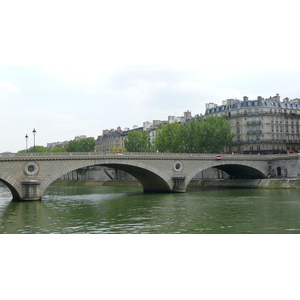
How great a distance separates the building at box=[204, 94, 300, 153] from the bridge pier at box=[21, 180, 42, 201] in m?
49.5

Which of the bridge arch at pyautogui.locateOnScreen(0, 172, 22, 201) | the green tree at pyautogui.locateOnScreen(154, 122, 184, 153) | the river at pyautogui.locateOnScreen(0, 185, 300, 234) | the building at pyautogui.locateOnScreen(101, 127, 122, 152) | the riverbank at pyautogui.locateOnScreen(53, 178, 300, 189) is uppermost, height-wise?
the building at pyautogui.locateOnScreen(101, 127, 122, 152)

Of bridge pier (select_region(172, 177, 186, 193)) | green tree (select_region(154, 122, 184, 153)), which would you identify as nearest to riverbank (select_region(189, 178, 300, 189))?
green tree (select_region(154, 122, 184, 153))

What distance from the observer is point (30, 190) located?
4281 centimetres

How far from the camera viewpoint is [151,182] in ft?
191

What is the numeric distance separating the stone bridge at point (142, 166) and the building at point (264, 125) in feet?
45.4

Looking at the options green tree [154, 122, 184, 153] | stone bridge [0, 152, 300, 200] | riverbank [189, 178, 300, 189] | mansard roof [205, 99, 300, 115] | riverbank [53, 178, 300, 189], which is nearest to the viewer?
stone bridge [0, 152, 300, 200]

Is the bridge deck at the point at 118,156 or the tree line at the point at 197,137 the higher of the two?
the tree line at the point at 197,137

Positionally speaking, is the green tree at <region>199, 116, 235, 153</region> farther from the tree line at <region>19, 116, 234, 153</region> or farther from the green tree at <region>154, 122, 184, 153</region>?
the green tree at <region>154, 122, 184, 153</region>

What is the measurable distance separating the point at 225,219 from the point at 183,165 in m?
28.5

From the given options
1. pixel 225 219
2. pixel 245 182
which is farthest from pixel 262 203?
pixel 245 182

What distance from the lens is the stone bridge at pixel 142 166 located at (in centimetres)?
4288

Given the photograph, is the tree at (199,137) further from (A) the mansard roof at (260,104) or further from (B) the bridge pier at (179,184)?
(B) the bridge pier at (179,184)

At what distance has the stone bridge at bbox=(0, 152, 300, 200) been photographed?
42875mm

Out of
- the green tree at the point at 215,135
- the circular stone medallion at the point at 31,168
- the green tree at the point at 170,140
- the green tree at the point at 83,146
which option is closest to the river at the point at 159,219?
the circular stone medallion at the point at 31,168
